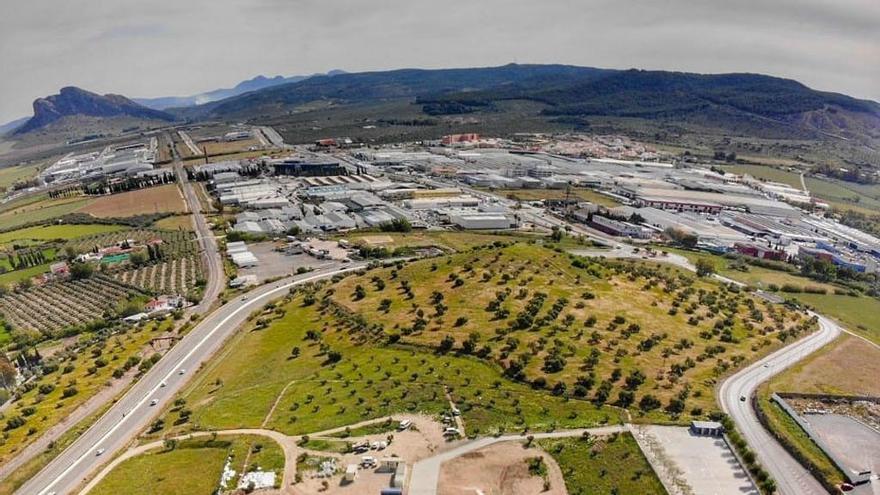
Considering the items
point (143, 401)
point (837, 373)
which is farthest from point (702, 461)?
point (143, 401)

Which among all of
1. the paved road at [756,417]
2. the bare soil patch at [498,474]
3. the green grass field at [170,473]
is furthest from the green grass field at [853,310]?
the green grass field at [170,473]

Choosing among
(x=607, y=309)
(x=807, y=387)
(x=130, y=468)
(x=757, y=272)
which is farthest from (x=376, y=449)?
(x=757, y=272)

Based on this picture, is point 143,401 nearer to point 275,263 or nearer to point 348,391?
point 348,391

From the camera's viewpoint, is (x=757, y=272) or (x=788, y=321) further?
(x=757, y=272)

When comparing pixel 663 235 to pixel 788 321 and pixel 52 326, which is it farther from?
pixel 52 326

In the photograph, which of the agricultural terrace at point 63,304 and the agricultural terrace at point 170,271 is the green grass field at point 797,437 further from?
the agricultural terrace at point 63,304

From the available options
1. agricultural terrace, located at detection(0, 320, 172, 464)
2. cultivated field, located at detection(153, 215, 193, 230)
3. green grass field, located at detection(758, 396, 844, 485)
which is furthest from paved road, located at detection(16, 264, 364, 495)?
cultivated field, located at detection(153, 215, 193, 230)
